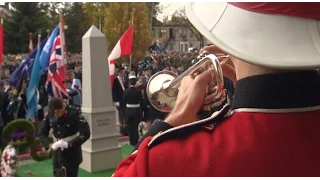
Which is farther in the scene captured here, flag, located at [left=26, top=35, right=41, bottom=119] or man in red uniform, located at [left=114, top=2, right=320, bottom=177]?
flag, located at [left=26, top=35, right=41, bottom=119]

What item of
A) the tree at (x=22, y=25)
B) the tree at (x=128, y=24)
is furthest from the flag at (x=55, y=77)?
the tree at (x=22, y=25)

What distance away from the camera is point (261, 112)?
4.03 ft

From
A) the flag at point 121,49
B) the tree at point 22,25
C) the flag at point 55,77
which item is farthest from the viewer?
the tree at point 22,25

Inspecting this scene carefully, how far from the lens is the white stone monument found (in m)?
7.92

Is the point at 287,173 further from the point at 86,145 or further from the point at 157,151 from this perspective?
the point at 86,145

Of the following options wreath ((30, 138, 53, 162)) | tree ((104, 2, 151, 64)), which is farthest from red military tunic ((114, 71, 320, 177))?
tree ((104, 2, 151, 64))

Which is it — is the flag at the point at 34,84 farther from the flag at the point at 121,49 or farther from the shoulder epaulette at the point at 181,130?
the shoulder epaulette at the point at 181,130

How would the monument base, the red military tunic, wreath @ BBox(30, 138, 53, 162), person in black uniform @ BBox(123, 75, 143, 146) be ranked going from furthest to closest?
person in black uniform @ BBox(123, 75, 143, 146)
wreath @ BBox(30, 138, 53, 162)
the monument base
the red military tunic

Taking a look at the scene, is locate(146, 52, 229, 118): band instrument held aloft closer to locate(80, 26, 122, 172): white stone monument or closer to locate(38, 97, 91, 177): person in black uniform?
locate(38, 97, 91, 177): person in black uniform

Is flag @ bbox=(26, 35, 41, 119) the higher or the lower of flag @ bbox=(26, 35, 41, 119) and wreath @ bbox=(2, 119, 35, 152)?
the higher

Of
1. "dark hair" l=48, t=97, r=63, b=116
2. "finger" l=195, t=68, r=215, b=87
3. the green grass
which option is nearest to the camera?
"finger" l=195, t=68, r=215, b=87

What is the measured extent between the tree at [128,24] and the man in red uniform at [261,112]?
29078 millimetres

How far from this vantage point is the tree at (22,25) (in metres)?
Result: 33.2

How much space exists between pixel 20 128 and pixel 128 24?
2546 centimetres
